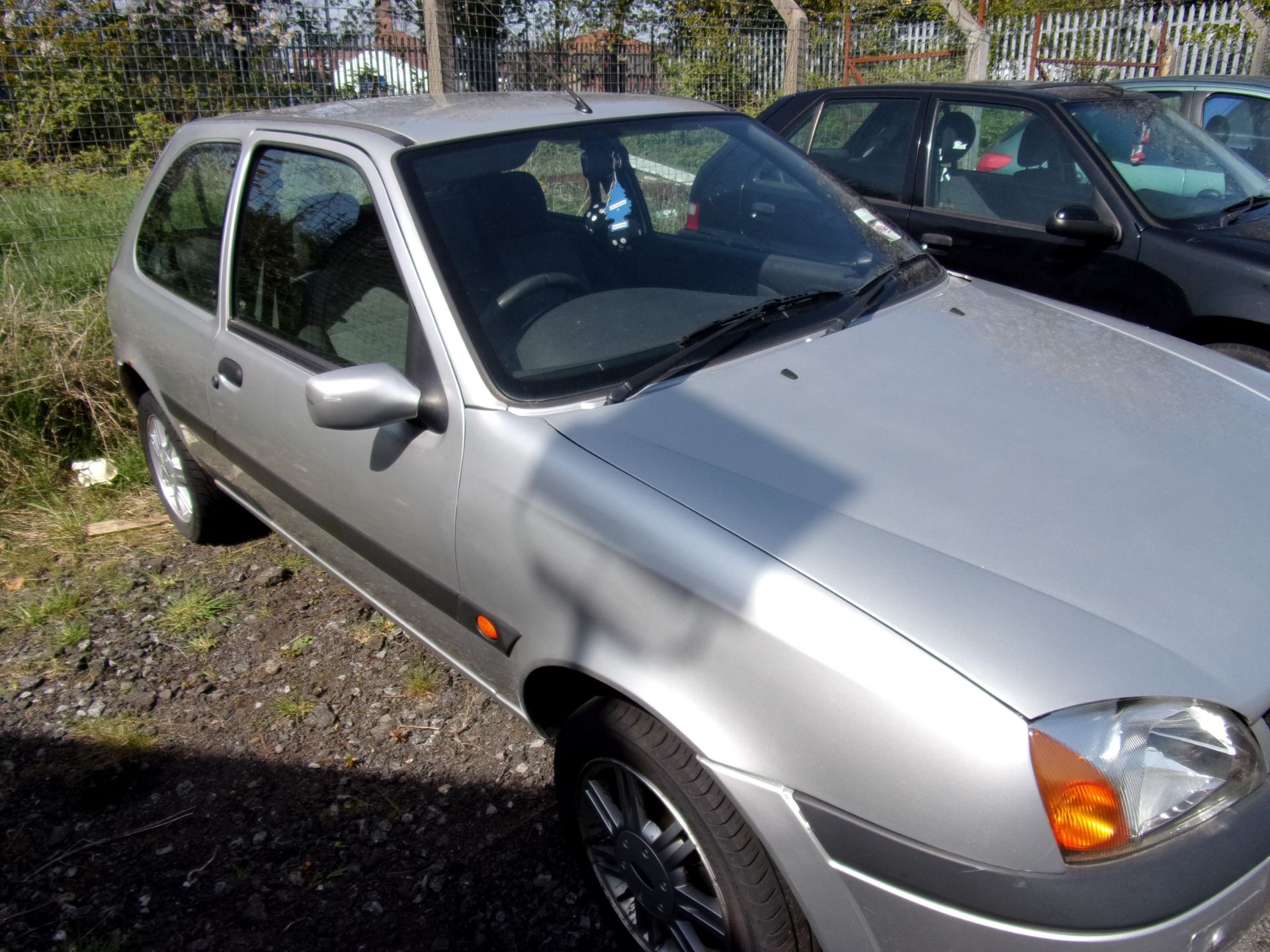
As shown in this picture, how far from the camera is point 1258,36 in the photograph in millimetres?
12867

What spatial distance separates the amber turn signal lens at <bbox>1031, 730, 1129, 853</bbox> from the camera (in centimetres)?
143

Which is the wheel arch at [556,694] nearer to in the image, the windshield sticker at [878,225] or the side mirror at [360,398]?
the side mirror at [360,398]

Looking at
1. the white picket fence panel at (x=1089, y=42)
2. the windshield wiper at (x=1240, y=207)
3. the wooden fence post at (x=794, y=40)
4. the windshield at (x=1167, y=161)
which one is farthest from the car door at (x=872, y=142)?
the white picket fence panel at (x=1089, y=42)

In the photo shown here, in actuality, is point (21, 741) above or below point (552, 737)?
below

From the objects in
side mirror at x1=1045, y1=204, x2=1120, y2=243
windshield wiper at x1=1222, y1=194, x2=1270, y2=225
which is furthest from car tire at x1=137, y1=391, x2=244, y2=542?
windshield wiper at x1=1222, y1=194, x2=1270, y2=225

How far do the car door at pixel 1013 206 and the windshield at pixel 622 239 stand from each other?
4.81ft

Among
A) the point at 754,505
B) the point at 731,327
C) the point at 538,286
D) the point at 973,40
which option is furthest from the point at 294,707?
the point at 973,40

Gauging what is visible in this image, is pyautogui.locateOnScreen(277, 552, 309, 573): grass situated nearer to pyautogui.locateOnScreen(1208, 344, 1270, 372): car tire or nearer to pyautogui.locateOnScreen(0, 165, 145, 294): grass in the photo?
pyautogui.locateOnScreen(0, 165, 145, 294): grass

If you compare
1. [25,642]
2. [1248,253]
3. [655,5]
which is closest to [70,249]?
[25,642]

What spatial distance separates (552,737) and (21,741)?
182cm

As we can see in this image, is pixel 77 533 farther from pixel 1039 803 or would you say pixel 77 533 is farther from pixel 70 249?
pixel 1039 803

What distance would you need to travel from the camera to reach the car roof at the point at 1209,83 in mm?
5980

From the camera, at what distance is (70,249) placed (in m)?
5.94

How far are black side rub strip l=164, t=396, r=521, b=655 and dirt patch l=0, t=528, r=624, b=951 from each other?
0.66 m
